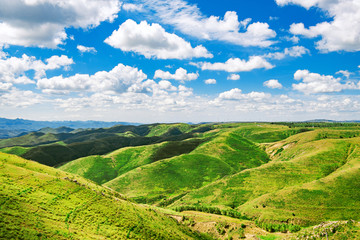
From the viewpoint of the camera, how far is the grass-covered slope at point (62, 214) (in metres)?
27.8

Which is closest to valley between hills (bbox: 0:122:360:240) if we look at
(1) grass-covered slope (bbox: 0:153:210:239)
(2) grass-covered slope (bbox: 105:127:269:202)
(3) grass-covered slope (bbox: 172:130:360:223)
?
(1) grass-covered slope (bbox: 0:153:210:239)

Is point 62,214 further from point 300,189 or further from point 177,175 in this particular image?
point 177,175

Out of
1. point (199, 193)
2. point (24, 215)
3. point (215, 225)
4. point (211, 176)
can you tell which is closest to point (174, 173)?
point (211, 176)

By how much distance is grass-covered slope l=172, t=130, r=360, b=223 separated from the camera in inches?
2876

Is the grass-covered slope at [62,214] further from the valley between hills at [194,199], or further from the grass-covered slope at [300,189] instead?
the grass-covered slope at [300,189]

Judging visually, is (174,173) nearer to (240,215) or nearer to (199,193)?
(199,193)

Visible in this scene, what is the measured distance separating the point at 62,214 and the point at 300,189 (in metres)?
90.2

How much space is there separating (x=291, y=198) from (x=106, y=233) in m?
75.6

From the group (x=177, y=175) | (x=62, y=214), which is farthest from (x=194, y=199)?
(x=62, y=214)

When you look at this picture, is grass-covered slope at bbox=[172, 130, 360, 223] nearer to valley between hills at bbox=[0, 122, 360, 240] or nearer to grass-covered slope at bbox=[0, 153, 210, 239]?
valley between hills at bbox=[0, 122, 360, 240]

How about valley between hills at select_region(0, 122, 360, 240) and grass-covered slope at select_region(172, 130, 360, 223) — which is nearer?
valley between hills at select_region(0, 122, 360, 240)

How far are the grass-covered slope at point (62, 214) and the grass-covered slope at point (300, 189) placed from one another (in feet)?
142

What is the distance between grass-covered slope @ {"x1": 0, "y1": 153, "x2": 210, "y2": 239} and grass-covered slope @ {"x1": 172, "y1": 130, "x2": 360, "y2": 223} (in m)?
43.3

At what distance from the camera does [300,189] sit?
280ft
